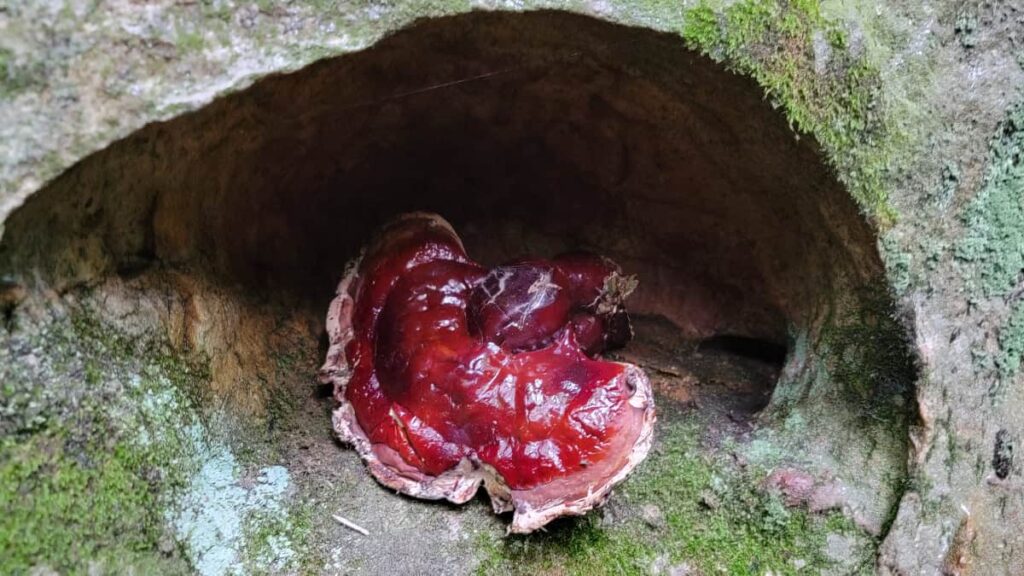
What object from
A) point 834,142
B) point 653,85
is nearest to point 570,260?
point 653,85

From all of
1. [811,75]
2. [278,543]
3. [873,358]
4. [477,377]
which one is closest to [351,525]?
[278,543]

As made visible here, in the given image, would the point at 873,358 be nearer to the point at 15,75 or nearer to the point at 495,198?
the point at 495,198

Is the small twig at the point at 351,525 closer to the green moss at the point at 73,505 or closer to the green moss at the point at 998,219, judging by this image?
the green moss at the point at 73,505

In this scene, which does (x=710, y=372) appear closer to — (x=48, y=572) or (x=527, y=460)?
(x=527, y=460)

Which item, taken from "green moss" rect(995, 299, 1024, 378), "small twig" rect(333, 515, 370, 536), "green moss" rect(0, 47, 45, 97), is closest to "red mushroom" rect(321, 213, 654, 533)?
"small twig" rect(333, 515, 370, 536)

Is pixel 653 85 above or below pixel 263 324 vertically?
above

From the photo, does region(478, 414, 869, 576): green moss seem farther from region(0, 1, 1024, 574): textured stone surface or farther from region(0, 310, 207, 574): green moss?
region(0, 310, 207, 574): green moss

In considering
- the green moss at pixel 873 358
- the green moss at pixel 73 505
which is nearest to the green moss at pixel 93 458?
the green moss at pixel 73 505
